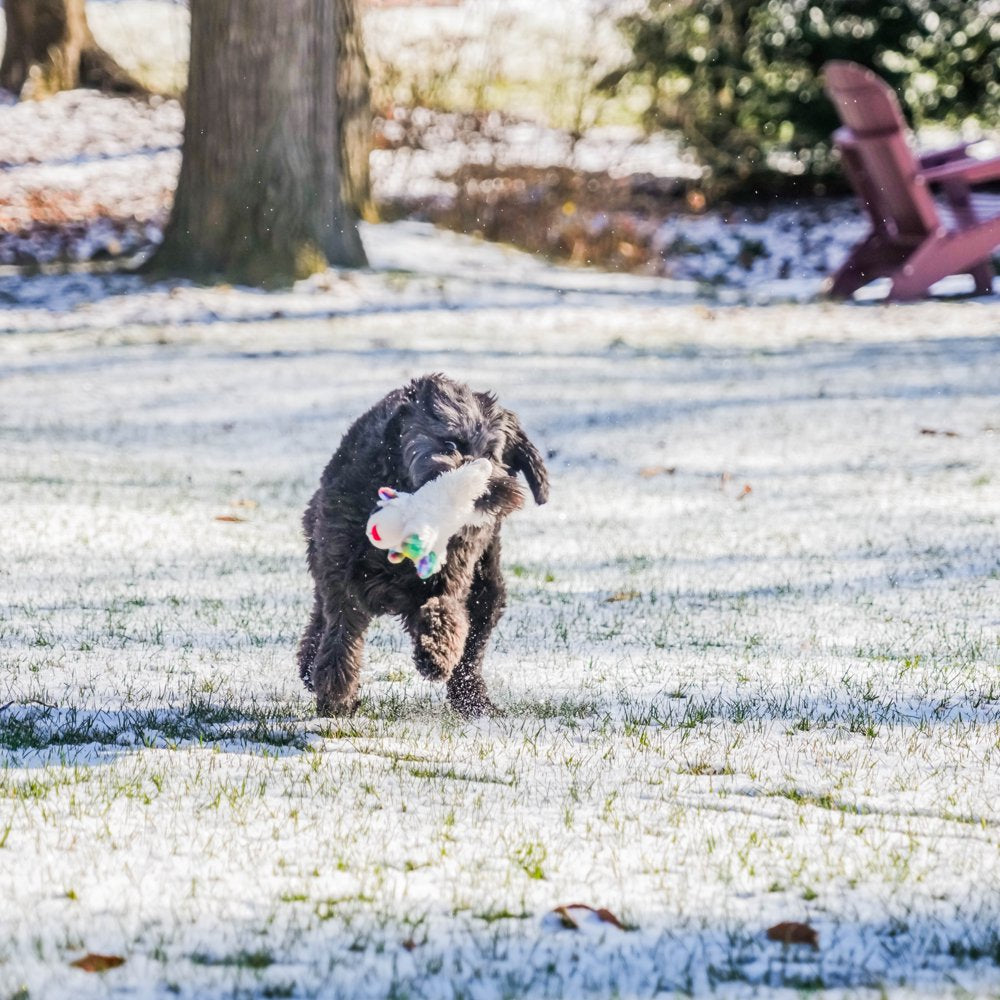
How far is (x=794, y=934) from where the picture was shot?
331 centimetres

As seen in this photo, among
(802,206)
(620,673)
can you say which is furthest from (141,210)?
(620,673)

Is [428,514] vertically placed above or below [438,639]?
above

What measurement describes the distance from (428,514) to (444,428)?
15.9 inches

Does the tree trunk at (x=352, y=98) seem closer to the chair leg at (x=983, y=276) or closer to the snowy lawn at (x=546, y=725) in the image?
the snowy lawn at (x=546, y=725)

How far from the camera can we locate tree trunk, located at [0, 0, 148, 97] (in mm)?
26000

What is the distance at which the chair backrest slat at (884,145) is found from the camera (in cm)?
1526

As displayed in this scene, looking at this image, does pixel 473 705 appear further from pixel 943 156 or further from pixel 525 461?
pixel 943 156

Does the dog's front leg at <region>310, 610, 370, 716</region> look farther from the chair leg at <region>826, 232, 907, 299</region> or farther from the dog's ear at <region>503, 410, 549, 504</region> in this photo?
the chair leg at <region>826, 232, 907, 299</region>

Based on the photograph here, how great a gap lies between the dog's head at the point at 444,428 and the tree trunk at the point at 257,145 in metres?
10.8

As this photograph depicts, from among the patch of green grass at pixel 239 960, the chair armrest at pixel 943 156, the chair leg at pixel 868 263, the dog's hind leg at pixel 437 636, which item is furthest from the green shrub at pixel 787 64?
the patch of green grass at pixel 239 960

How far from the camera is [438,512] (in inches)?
172

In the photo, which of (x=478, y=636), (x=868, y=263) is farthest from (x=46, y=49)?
(x=478, y=636)

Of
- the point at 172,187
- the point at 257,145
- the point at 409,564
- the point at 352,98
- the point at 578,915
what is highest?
the point at 352,98

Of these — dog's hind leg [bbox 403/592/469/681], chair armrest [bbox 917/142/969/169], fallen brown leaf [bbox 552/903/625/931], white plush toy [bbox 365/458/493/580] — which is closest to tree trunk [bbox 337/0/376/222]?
chair armrest [bbox 917/142/969/169]
